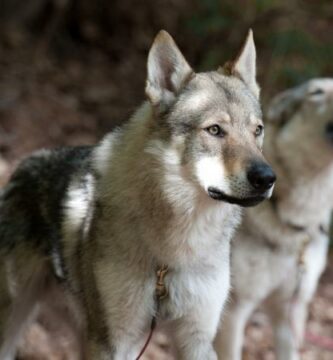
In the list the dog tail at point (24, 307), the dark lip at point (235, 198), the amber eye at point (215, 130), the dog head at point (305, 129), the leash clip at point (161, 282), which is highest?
the amber eye at point (215, 130)

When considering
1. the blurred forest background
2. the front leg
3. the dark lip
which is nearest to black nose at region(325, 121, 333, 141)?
the front leg

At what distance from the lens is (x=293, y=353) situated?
17.7 feet

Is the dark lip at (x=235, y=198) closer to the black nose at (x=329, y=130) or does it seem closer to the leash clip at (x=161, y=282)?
the leash clip at (x=161, y=282)

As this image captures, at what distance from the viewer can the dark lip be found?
334cm

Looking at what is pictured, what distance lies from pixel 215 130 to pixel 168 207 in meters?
0.48

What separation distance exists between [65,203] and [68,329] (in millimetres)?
1842

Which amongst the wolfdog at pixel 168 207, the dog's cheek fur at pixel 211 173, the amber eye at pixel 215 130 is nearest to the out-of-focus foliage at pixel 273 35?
the wolfdog at pixel 168 207

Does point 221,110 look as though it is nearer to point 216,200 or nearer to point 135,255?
point 216,200

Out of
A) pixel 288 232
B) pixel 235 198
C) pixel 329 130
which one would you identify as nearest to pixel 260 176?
pixel 235 198

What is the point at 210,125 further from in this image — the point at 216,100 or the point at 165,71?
the point at 165,71

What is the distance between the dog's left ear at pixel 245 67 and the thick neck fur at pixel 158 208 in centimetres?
53

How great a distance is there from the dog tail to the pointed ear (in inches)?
56.5

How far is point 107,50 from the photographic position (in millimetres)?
9586

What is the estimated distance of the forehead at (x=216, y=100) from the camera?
3.57m
